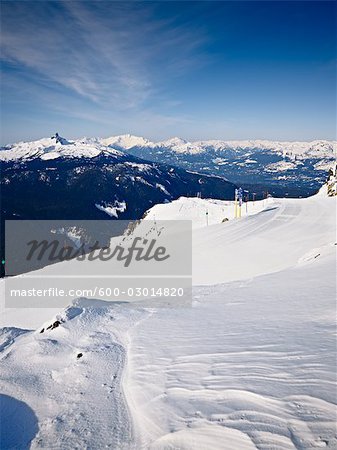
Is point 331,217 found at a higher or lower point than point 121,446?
higher

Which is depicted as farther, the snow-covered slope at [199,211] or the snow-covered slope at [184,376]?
the snow-covered slope at [199,211]

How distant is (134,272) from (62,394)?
24.6 meters

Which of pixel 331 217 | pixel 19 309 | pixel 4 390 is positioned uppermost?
pixel 331 217

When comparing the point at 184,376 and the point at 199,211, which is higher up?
the point at 199,211

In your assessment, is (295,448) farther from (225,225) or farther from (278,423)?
(225,225)

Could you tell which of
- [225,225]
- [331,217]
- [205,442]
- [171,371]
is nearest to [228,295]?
[171,371]

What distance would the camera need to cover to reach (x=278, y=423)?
497 centimetres

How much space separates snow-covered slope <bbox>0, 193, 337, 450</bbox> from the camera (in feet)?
17.0

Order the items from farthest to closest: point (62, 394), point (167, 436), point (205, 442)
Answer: point (62, 394) → point (167, 436) → point (205, 442)

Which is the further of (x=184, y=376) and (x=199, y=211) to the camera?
(x=199, y=211)

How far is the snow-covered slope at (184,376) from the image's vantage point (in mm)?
5168

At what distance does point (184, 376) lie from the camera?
704 cm

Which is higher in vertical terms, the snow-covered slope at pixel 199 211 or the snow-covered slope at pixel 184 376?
the snow-covered slope at pixel 199 211

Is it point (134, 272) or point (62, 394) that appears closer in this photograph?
point (62, 394)
